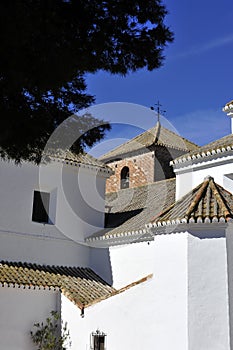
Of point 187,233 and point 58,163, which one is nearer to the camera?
point 187,233

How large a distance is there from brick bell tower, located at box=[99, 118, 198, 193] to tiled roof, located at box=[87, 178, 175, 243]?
320cm

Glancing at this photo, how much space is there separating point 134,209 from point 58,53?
421 inches

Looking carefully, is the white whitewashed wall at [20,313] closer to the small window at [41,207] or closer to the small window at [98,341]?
the small window at [98,341]

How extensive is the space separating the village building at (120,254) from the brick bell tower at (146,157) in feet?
9.79

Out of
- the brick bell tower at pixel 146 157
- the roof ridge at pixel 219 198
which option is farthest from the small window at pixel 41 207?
the brick bell tower at pixel 146 157

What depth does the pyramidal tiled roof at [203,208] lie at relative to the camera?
10.8 metres

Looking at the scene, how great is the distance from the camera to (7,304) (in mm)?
13438

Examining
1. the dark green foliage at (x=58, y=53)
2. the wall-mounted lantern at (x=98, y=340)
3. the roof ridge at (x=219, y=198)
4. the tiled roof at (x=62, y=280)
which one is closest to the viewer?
the dark green foliage at (x=58, y=53)

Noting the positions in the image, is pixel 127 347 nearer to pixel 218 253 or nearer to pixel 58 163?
pixel 218 253

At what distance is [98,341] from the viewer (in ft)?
41.6

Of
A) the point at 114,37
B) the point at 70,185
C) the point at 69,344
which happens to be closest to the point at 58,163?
the point at 70,185

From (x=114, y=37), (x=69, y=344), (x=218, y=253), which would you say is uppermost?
(x=114, y=37)

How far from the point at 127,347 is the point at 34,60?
7.45 m

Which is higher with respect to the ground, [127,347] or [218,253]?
[218,253]
